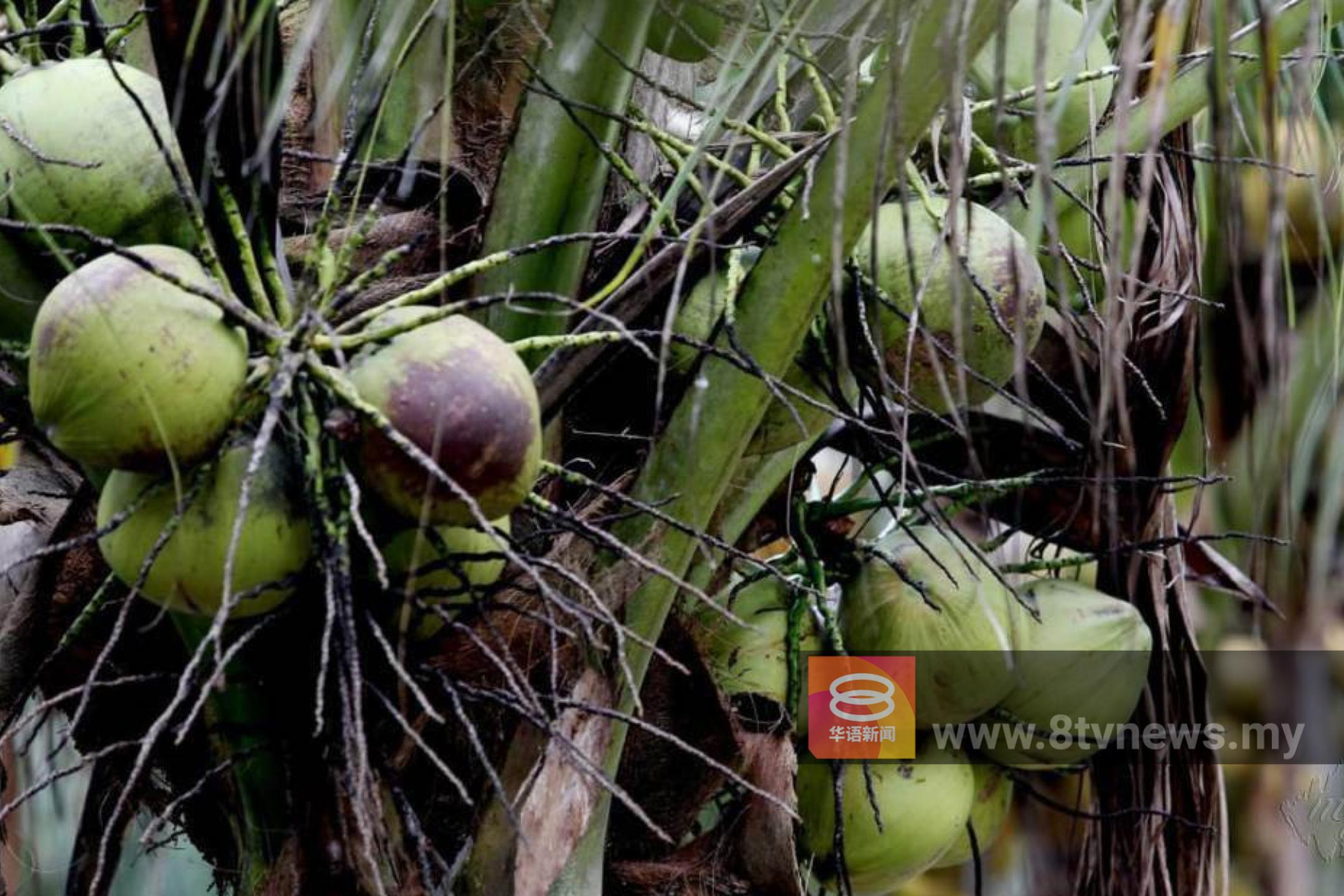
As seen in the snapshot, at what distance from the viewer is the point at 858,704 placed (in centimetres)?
183

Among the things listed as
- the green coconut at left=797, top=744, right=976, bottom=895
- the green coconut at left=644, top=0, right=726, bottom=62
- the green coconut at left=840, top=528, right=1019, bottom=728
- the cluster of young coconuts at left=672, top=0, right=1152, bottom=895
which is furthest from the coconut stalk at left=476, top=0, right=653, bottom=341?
the green coconut at left=797, top=744, right=976, bottom=895

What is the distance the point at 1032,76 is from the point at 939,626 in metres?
0.63

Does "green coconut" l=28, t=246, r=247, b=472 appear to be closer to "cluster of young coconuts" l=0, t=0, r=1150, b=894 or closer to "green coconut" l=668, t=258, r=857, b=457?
"cluster of young coconuts" l=0, t=0, r=1150, b=894

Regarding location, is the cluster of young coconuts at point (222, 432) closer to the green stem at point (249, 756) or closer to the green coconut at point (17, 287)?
the green coconut at point (17, 287)

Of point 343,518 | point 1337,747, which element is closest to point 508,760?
point 343,518

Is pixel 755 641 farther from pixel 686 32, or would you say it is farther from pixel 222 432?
pixel 222 432

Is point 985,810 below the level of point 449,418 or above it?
below

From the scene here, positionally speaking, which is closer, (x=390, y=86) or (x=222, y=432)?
(x=222, y=432)

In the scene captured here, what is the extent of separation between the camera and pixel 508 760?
1475 mm

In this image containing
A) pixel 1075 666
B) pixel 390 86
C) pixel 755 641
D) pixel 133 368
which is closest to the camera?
pixel 133 368

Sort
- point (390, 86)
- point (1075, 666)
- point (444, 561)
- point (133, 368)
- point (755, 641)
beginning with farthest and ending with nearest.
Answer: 1. point (1075, 666)
2. point (755, 641)
3. point (390, 86)
4. point (444, 561)
5. point (133, 368)

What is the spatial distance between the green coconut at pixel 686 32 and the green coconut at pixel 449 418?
582 millimetres

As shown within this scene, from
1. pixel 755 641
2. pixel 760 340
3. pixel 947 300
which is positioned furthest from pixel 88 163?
pixel 755 641

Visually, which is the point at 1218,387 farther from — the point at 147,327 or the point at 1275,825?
the point at 147,327
